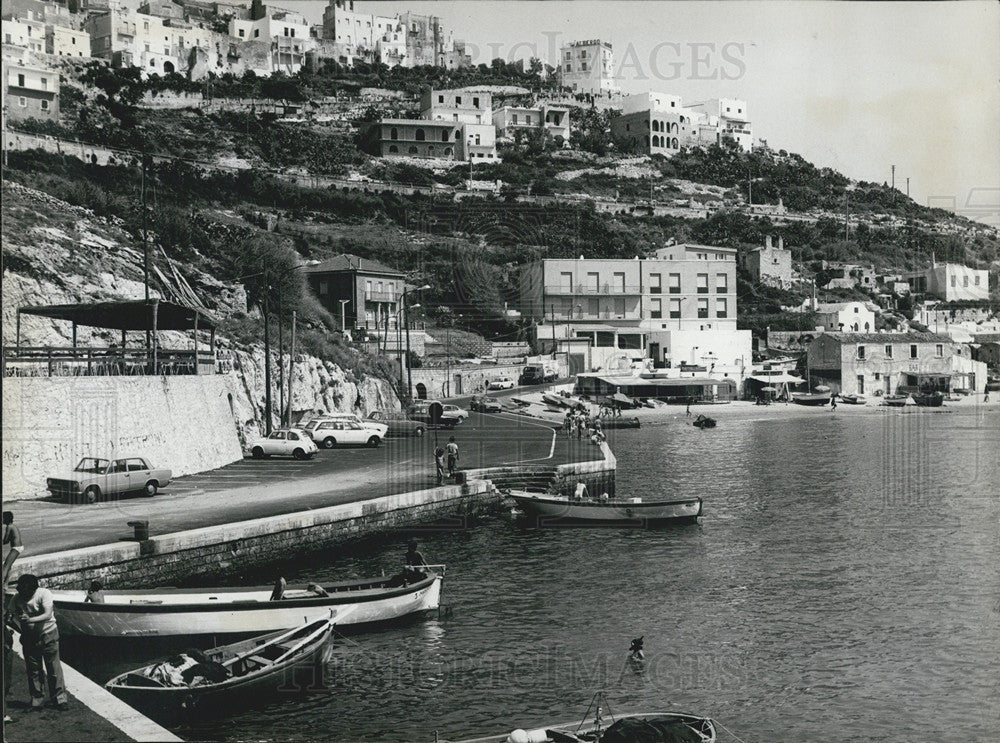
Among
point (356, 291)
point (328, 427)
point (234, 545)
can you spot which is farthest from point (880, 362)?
point (234, 545)

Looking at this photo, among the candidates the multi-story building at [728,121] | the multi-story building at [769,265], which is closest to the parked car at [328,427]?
the multi-story building at [769,265]

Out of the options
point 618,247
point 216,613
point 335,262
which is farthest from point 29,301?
point 618,247

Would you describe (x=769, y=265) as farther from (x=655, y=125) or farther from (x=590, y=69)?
(x=590, y=69)

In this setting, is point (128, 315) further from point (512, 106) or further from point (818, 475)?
point (512, 106)

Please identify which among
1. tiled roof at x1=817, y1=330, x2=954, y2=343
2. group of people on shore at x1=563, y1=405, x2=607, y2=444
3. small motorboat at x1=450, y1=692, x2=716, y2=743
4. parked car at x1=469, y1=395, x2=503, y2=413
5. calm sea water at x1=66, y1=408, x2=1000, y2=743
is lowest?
calm sea water at x1=66, y1=408, x2=1000, y2=743

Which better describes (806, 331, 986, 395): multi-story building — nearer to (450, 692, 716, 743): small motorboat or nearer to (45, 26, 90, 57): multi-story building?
(450, 692, 716, 743): small motorboat

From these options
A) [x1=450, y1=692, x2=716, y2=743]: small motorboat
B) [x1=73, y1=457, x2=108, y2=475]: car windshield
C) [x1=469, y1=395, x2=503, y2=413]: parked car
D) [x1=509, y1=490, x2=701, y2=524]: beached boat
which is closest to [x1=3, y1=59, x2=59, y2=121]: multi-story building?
[x1=469, y1=395, x2=503, y2=413]: parked car
